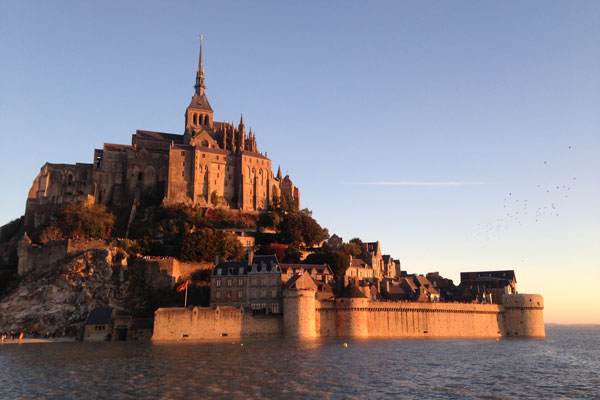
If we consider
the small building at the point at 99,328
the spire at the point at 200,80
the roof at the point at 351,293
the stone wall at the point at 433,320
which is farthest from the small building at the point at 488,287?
the spire at the point at 200,80

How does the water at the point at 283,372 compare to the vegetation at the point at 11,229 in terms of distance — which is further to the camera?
the vegetation at the point at 11,229

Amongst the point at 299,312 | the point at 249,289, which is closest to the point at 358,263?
the point at 249,289

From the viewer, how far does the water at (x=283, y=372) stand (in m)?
32.1

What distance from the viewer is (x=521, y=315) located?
82.9 meters

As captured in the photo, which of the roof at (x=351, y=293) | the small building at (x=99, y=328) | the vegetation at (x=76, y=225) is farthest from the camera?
the vegetation at (x=76, y=225)

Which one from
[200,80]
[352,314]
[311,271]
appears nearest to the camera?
[352,314]

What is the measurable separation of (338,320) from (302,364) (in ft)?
98.2

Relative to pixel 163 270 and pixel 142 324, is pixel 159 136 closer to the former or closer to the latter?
→ pixel 163 270

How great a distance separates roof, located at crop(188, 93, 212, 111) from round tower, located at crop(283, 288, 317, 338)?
65974 millimetres

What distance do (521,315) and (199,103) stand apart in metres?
80.8


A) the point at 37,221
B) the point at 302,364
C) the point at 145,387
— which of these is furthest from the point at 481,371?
the point at 37,221

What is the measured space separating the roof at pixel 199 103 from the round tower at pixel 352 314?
66069mm

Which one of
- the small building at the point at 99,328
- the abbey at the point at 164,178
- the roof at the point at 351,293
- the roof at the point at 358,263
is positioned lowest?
the small building at the point at 99,328

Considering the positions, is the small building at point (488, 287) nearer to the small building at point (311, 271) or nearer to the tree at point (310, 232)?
the tree at point (310, 232)
